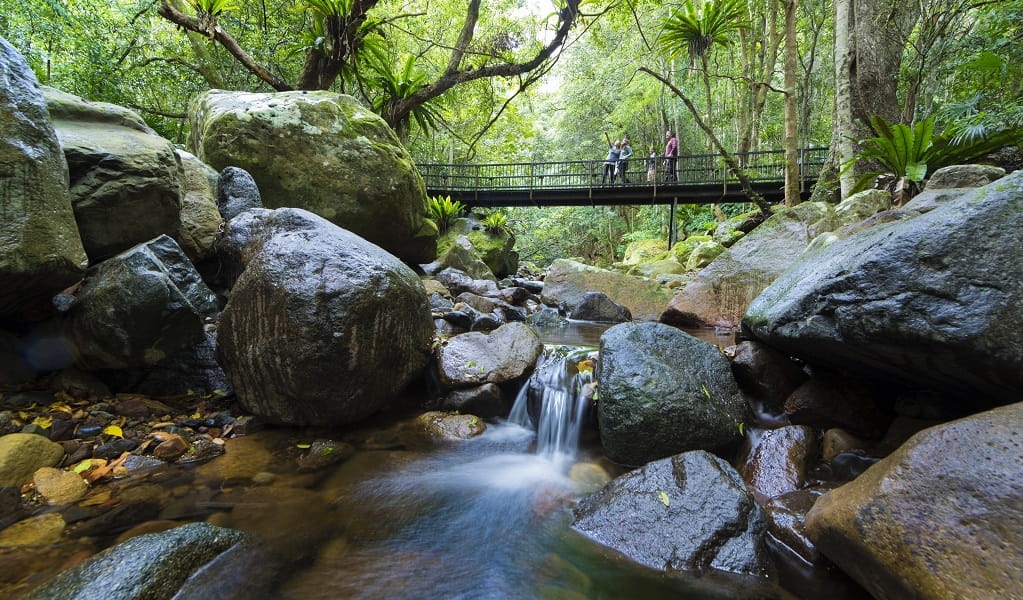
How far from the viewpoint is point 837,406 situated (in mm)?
2918

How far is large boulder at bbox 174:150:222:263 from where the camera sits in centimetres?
396

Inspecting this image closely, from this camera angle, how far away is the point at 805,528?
2.07 meters

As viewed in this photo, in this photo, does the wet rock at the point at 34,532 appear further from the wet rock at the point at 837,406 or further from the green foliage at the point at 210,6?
the green foliage at the point at 210,6

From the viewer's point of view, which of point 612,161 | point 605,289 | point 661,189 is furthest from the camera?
point 612,161

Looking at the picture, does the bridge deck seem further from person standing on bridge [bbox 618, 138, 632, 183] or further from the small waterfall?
the small waterfall

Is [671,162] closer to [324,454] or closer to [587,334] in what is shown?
[587,334]

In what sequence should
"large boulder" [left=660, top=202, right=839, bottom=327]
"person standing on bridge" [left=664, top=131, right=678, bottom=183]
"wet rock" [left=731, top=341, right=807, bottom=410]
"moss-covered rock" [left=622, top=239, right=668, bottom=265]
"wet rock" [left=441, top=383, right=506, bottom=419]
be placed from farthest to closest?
"moss-covered rock" [left=622, top=239, right=668, bottom=265] → "person standing on bridge" [left=664, top=131, right=678, bottom=183] → "large boulder" [left=660, top=202, right=839, bottom=327] → "wet rock" [left=441, top=383, right=506, bottom=419] → "wet rock" [left=731, top=341, right=807, bottom=410]

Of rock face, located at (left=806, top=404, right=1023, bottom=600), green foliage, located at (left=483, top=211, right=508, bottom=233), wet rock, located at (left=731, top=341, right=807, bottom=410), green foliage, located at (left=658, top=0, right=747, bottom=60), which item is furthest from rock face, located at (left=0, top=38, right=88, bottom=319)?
green foliage, located at (left=483, top=211, right=508, bottom=233)

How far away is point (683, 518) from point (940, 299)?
154cm

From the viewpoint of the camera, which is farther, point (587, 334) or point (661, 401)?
point (587, 334)

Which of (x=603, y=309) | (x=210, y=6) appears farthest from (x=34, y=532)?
(x=210, y=6)

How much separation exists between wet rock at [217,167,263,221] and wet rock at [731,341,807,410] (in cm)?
528

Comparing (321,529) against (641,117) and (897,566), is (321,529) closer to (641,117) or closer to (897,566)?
(897,566)

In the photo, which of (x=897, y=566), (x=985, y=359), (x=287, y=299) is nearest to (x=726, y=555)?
(x=897, y=566)
